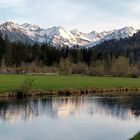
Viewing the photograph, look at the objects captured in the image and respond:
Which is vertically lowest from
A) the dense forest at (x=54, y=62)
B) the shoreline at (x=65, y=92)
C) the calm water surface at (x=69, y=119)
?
the calm water surface at (x=69, y=119)

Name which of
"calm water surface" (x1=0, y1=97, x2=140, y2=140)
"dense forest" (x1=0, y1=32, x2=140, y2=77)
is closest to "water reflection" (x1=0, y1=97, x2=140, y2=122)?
"calm water surface" (x1=0, y1=97, x2=140, y2=140)

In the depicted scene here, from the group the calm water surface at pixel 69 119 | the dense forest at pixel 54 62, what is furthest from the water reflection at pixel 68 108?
the dense forest at pixel 54 62

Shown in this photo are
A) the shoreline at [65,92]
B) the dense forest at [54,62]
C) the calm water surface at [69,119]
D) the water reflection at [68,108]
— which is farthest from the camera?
the dense forest at [54,62]

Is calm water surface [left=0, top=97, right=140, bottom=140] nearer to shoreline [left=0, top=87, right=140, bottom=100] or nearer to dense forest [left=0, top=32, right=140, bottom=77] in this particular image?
shoreline [left=0, top=87, right=140, bottom=100]

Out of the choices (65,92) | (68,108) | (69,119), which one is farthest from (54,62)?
(69,119)

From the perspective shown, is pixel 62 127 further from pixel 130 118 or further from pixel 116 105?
pixel 116 105

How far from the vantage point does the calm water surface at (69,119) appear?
132ft

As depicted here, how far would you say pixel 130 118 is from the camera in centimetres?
5219

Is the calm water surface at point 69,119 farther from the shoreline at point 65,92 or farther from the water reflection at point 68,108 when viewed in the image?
the shoreline at point 65,92

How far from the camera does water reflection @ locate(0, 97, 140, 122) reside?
53.6 metres

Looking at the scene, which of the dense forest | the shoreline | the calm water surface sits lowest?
the calm water surface

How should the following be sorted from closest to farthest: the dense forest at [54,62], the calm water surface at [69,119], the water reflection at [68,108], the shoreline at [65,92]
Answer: the calm water surface at [69,119] < the water reflection at [68,108] < the shoreline at [65,92] < the dense forest at [54,62]

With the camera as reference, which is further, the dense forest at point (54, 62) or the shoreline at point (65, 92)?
the dense forest at point (54, 62)

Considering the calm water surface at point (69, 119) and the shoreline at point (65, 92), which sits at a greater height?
the shoreline at point (65, 92)
